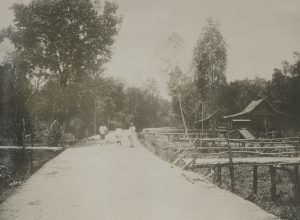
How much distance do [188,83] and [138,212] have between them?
4653cm

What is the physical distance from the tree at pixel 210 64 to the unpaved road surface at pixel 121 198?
28300mm

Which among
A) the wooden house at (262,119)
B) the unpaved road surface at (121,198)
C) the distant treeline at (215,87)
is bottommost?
the unpaved road surface at (121,198)

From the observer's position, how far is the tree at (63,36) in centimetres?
3419

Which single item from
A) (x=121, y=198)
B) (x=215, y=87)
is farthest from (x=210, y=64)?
(x=121, y=198)

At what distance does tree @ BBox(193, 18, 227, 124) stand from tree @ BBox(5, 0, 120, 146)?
→ 1066cm

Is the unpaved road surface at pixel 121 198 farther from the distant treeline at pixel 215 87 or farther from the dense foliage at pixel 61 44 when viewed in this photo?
the distant treeline at pixel 215 87

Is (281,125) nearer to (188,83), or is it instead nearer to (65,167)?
(188,83)

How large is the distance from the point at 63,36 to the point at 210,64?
67.7 ft

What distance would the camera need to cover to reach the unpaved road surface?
9.08 meters

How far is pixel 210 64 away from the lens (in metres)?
50.2

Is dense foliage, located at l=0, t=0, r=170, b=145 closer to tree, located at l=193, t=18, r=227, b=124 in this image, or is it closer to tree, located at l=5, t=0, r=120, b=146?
tree, located at l=5, t=0, r=120, b=146

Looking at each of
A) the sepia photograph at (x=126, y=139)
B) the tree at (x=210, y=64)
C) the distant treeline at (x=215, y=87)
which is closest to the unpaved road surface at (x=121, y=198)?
the sepia photograph at (x=126, y=139)

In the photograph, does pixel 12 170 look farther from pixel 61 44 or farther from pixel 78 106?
pixel 78 106

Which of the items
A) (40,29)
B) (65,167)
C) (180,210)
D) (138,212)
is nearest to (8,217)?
(138,212)
